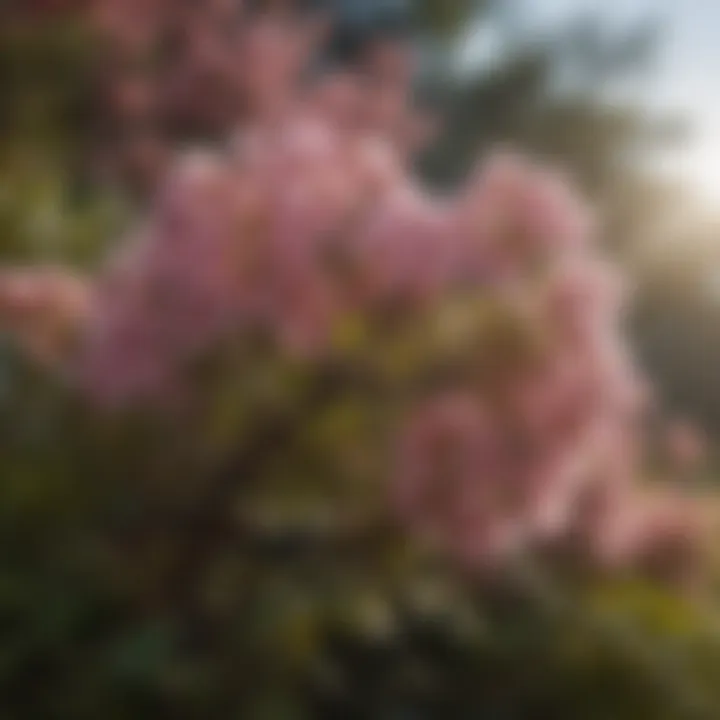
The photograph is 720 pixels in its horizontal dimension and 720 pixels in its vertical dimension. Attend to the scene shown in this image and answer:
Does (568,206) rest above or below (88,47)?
below

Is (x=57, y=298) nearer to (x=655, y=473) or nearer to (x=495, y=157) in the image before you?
(x=495, y=157)

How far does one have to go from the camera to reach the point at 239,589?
1633 mm

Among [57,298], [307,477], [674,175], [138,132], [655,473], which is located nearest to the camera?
[307,477]

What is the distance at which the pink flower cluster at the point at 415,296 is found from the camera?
1609 mm

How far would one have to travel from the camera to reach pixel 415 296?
164 cm

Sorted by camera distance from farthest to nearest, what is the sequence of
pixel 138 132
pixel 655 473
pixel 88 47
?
1. pixel 138 132
2. pixel 88 47
3. pixel 655 473

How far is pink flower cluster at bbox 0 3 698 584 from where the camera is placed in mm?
1609

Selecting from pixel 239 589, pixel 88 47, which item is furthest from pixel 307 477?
pixel 88 47

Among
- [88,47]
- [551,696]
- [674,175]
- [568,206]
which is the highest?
[674,175]

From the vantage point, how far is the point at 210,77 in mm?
3641

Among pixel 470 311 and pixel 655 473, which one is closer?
pixel 470 311

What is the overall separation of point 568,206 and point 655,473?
745 millimetres

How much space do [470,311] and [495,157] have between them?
21 cm

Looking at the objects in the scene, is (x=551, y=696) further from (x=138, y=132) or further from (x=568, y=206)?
(x=138, y=132)
